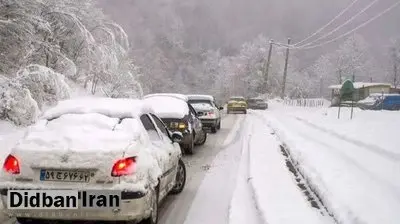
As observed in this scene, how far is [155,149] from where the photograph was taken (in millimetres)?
6059

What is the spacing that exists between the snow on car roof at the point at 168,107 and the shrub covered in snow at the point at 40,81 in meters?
5.74

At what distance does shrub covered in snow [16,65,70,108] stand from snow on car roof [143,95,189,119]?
5736 millimetres

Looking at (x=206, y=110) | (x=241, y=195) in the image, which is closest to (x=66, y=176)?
(x=241, y=195)

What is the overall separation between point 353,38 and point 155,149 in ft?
341

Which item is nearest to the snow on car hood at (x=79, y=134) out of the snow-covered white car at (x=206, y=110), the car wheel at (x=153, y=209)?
the car wheel at (x=153, y=209)

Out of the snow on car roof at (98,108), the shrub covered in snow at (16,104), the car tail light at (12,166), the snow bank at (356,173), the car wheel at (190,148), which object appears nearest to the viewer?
the car tail light at (12,166)

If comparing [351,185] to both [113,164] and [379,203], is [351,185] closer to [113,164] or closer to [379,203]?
[379,203]

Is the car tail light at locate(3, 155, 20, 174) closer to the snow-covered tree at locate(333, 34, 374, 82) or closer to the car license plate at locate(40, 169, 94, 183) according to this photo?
the car license plate at locate(40, 169, 94, 183)

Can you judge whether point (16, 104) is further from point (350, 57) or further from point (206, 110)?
point (350, 57)

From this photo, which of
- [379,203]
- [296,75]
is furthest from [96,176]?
[296,75]

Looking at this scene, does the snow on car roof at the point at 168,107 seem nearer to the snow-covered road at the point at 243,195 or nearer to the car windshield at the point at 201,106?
the snow-covered road at the point at 243,195

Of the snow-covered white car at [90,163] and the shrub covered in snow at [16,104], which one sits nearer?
the snow-covered white car at [90,163]

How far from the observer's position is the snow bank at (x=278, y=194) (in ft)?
20.0

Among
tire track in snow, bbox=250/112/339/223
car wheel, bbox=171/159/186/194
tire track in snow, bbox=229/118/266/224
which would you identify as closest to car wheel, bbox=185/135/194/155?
tire track in snow, bbox=250/112/339/223
